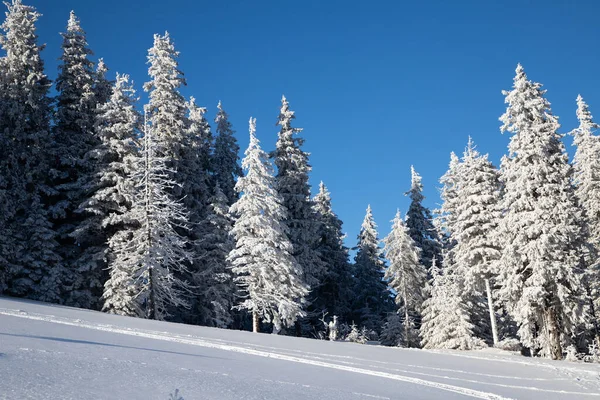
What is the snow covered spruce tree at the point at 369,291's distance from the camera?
1976 inches

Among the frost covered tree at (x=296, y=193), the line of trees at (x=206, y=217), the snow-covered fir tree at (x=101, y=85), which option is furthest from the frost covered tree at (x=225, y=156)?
the snow-covered fir tree at (x=101, y=85)

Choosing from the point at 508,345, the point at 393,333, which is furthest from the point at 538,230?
the point at 393,333

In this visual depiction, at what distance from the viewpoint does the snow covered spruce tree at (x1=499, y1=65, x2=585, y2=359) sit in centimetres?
2497

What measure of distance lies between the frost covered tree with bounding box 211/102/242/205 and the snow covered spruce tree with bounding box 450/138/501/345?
18918 millimetres

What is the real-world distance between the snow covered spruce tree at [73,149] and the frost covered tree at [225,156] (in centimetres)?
1325

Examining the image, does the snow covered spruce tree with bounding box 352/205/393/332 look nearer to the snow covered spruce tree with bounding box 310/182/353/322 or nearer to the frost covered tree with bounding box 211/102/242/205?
the snow covered spruce tree with bounding box 310/182/353/322

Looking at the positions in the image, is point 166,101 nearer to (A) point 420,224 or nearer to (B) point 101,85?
(B) point 101,85

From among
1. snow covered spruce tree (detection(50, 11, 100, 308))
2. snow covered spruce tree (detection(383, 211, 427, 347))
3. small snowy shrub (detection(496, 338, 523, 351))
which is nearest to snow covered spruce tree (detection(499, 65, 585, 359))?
small snowy shrub (detection(496, 338, 523, 351))

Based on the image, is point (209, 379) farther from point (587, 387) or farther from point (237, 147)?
point (237, 147)

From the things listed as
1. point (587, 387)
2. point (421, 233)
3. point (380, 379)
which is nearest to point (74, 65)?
point (380, 379)

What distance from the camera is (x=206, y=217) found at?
35031 mm

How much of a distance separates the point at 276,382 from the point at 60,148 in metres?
27.8

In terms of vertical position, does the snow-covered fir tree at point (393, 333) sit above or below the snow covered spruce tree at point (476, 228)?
below

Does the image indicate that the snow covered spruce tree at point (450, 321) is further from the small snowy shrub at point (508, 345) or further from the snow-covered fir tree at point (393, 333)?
the snow-covered fir tree at point (393, 333)
